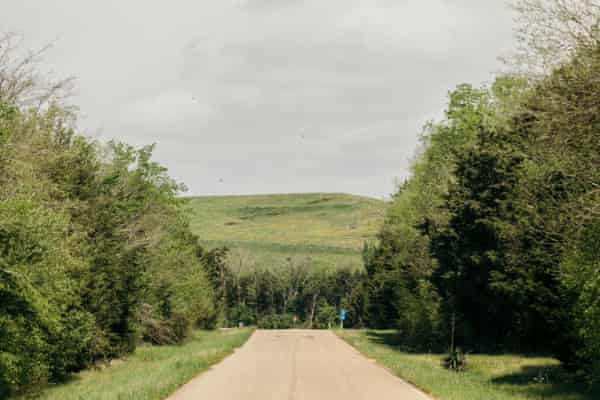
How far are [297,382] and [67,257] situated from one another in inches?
272

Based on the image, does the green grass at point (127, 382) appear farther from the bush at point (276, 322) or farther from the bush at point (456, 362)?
the bush at point (276, 322)

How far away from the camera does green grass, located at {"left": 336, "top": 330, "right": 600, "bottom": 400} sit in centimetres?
1739

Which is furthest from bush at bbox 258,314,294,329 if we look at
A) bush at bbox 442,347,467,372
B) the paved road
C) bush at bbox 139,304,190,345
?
bush at bbox 442,347,467,372

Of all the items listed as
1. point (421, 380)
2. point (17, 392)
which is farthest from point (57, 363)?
point (421, 380)

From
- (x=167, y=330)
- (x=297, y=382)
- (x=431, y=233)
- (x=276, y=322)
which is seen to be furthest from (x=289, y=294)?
(x=297, y=382)

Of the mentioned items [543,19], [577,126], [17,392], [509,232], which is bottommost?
[17,392]

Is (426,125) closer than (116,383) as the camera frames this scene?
No

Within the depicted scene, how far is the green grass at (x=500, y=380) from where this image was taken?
57.1ft

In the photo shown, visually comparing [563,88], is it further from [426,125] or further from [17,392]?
[426,125]

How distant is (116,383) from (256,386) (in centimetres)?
486

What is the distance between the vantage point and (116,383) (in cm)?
2044

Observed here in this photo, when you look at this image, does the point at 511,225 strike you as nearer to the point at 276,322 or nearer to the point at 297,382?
the point at 297,382

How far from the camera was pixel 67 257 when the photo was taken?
59.2 ft

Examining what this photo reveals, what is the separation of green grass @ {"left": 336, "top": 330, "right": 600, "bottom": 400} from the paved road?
0.64 metres
